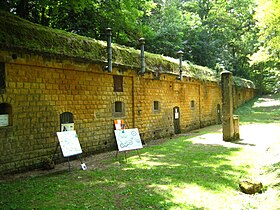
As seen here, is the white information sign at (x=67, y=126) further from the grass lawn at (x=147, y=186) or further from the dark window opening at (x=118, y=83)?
the dark window opening at (x=118, y=83)

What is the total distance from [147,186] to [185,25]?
21.0 m

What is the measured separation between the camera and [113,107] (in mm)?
11047

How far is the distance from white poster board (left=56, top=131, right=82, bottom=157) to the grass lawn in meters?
0.54

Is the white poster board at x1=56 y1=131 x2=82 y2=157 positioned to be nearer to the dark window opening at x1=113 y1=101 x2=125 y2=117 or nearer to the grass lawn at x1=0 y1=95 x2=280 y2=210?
the grass lawn at x1=0 y1=95 x2=280 y2=210

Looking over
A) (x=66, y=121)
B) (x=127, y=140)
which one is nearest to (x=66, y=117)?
(x=66, y=121)

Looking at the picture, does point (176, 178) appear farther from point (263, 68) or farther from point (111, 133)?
point (263, 68)

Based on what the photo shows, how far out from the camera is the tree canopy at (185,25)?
47.2 ft

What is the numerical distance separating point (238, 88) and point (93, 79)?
20.6 metres

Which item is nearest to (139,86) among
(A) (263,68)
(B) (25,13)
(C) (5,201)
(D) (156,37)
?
(B) (25,13)

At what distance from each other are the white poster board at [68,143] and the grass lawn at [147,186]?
54 cm

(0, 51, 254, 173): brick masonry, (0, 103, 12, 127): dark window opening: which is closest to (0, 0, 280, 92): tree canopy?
(0, 51, 254, 173): brick masonry

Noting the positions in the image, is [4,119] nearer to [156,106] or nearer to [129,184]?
[129,184]

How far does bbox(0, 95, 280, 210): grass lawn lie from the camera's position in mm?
4961

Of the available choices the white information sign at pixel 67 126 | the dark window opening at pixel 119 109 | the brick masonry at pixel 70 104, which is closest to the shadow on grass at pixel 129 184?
the brick masonry at pixel 70 104
